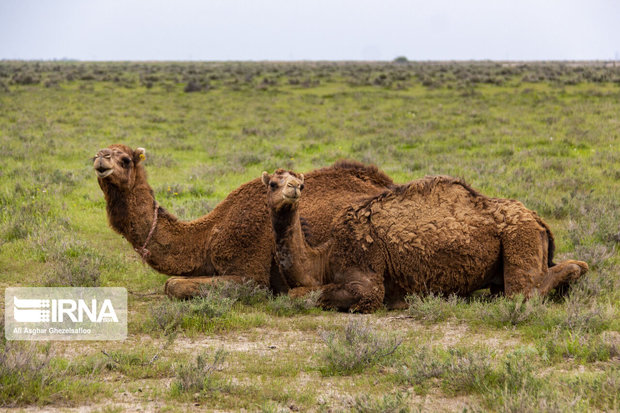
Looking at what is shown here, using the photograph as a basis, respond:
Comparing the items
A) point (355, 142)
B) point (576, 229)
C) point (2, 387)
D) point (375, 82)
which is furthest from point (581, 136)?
point (375, 82)

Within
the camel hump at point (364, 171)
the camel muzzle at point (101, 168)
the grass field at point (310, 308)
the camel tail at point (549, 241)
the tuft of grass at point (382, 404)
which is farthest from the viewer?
the camel hump at point (364, 171)

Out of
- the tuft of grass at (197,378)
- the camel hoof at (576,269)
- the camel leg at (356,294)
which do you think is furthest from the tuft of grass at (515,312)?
the tuft of grass at (197,378)

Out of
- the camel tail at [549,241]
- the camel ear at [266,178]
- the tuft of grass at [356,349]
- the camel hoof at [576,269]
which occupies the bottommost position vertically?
the tuft of grass at [356,349]

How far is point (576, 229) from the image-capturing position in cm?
899

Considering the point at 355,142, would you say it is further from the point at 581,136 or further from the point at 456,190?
the point at 456,190

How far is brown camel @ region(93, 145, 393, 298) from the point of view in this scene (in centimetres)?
659

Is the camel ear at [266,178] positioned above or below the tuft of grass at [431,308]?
above

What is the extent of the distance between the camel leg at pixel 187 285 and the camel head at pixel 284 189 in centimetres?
114

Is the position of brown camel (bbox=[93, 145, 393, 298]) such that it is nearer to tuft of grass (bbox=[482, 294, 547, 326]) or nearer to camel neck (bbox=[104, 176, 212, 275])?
camel neck (bbox=[104, 176, 212, 275])

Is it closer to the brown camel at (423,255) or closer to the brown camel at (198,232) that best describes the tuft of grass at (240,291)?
the brown camel at (198,232)

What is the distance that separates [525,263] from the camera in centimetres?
642
